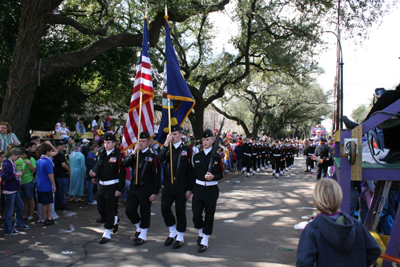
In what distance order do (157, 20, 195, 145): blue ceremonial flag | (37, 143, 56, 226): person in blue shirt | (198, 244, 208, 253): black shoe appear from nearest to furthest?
1. (198, 244, 208, 253): black shoe
2. (157, 20, 195, 145): blue ceremonial flag
3. (37, 143, 56, 226): person in blue shirt

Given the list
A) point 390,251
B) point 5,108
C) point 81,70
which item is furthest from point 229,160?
point 390,251

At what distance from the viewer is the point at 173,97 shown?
246 inches

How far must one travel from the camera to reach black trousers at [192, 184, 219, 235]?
542 centimetres

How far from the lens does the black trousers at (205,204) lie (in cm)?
542

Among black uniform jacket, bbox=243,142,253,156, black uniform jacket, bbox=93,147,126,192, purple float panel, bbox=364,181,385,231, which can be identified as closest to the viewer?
purple float panel, bbox=364,181,385,231

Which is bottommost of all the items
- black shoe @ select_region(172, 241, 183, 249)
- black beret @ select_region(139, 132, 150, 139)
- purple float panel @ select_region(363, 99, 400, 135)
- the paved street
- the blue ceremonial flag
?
the paved street

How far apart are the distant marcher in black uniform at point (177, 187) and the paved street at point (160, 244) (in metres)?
0.32

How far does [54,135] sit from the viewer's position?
1229 centimetres

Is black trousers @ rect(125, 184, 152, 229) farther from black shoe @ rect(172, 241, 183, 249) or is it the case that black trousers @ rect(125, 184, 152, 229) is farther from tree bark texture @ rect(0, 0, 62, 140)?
tree bark texture @ rect(0, 0, 62, 140)

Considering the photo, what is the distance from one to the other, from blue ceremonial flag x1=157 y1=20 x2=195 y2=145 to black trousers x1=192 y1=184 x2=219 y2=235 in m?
1.46

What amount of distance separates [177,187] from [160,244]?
3.67 feet

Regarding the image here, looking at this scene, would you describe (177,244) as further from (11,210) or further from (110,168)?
(11,210)

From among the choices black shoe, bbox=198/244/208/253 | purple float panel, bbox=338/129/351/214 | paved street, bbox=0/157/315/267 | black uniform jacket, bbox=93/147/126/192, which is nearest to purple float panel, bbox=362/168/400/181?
purple float panel, bbox=338/129/351/214

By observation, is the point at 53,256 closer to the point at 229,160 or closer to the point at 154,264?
the point at 154,264
